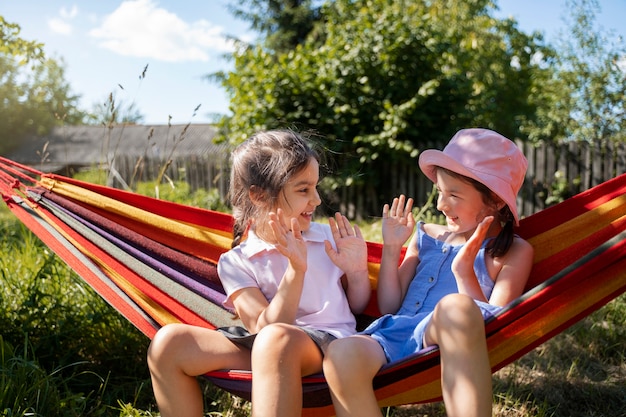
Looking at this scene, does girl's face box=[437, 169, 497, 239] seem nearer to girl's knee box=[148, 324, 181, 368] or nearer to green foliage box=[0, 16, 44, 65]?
girl's knee box=[148, 324, 181, 368]

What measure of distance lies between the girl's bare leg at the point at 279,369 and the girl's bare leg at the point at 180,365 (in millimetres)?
185

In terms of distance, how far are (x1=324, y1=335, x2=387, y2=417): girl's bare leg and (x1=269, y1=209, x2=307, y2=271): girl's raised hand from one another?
0.24m

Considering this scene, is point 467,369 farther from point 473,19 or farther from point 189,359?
point 473,19

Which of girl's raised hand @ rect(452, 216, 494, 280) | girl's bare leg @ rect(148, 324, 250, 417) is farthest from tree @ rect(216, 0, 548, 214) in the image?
girl's bare leg @ rect(148, 324, 250, 417)

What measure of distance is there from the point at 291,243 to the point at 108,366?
45.8 inches

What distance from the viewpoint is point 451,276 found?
1717 millimetres

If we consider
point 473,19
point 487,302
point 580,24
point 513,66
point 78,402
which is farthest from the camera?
point 513,66

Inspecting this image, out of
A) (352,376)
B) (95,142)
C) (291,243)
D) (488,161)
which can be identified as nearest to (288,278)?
(291,243)

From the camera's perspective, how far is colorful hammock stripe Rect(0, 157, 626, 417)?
1.40 metres

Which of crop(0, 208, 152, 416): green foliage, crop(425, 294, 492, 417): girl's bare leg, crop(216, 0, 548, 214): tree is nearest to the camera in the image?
crop(425, 294, 492, 417): girl's bare leg

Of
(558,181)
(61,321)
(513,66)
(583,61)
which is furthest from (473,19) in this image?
(61,321)

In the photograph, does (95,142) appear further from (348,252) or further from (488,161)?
(488,161)

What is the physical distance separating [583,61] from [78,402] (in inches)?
294

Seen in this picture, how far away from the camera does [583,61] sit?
24.8ft
